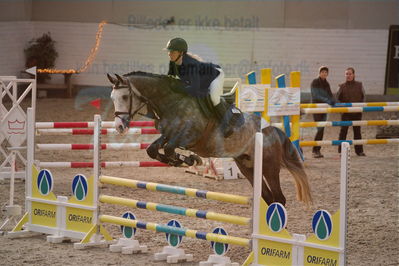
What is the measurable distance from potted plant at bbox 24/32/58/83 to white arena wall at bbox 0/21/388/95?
19cm

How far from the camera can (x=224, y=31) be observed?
58.8 ft

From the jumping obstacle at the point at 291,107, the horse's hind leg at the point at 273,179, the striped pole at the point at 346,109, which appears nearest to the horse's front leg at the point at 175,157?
the horse's hind leg at the point at 273,179

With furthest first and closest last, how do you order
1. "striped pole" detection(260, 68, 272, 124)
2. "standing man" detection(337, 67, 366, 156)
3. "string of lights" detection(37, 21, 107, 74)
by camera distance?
"string of lights" detection(37, 21, 107, 74) → "standing man" detection(337, 67, 366, 156) → "striped pole" detection(260, 68, 272, 124)

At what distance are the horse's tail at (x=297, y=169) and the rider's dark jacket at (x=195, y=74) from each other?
0.93 meters

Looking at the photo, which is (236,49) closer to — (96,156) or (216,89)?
(96,156)

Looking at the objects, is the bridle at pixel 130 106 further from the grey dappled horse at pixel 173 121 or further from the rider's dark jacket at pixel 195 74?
the rider's dark jacket at pixel 195 74

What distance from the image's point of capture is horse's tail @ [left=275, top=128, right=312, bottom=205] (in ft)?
22.1

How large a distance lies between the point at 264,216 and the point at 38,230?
2357mm

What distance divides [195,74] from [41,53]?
12458 mm

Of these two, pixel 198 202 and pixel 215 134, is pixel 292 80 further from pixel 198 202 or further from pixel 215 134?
pixel 215 134

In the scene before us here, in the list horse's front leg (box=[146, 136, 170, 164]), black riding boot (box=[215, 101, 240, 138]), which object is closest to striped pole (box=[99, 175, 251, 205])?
horse's front leg (box=[146, 136, 170, 164])

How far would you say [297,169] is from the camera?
6.84 meters

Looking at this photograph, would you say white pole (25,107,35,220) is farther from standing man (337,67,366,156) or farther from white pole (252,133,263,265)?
standing man (337,67,366,156)

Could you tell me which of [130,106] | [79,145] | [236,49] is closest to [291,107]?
[79,145]
